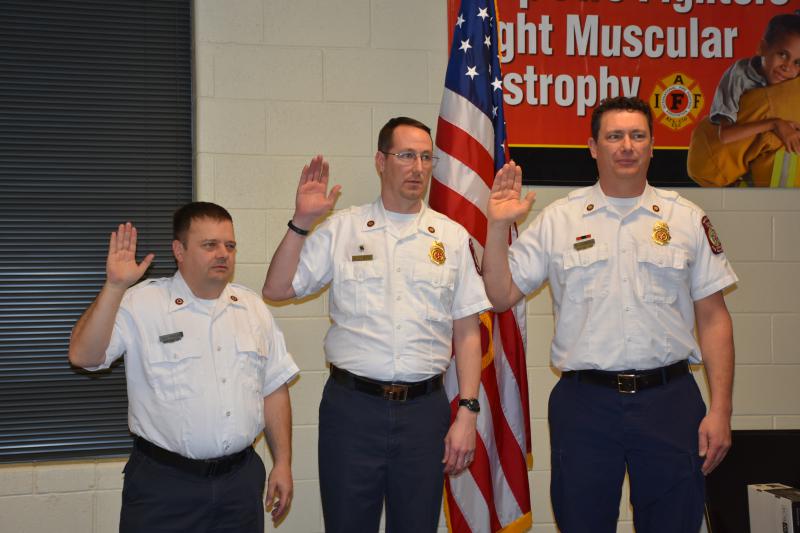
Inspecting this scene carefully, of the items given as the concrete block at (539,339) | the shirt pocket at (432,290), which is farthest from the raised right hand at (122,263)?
the concrete block at (539,339)

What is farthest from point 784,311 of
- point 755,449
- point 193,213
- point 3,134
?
point 3,134

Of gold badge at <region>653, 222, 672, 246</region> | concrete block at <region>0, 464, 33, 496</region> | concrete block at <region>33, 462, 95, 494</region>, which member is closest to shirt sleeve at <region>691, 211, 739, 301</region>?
gold badge at <region>653, 222, 672, 246</region>

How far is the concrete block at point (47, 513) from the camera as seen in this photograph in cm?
335

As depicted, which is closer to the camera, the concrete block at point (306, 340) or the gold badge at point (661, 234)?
the gold badge at point (661, 234)

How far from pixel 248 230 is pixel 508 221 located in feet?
4.54

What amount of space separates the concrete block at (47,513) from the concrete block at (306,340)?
1.09 metres

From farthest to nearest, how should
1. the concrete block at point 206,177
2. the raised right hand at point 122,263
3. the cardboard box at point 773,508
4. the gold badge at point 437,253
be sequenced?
the concrete block at point 206,177 → the cardboard box at point 773,508 → the gold badge at point 437,253 → the raised right hand at point 122,263

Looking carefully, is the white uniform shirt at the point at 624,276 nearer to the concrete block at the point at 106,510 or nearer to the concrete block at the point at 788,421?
the concrete block at the point at 788,421

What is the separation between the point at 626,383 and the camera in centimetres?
256

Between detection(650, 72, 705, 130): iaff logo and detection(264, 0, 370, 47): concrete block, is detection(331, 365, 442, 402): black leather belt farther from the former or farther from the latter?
Result: detection(650, 72, 705, 130): iaff logo

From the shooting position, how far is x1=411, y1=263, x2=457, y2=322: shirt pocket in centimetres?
272

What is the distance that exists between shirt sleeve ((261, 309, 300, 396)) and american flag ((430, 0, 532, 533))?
2.39ft

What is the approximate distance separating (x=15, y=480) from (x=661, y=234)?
287 cm

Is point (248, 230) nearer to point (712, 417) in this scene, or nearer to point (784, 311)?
point (712, 417)
